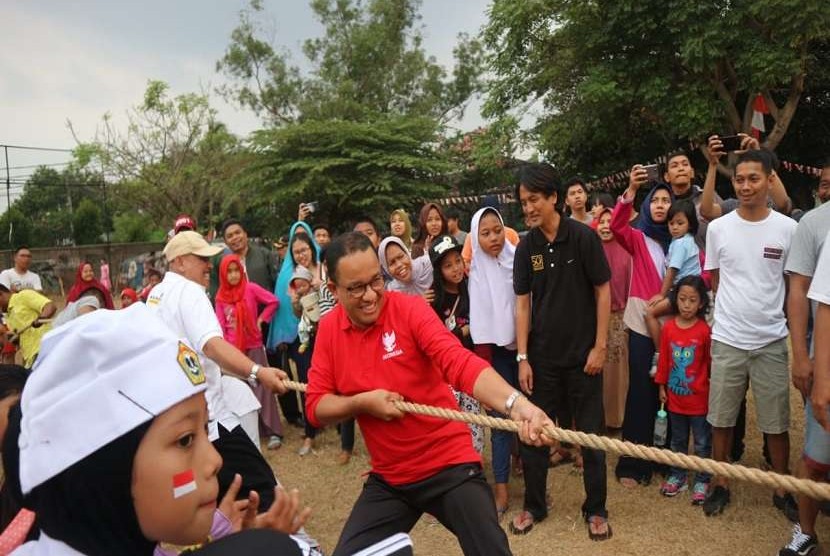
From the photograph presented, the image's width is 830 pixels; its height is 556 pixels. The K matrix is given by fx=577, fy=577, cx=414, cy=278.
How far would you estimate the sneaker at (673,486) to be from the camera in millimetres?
3889

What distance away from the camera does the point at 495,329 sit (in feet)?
13.0

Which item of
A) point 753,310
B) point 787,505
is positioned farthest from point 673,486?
point 753,310

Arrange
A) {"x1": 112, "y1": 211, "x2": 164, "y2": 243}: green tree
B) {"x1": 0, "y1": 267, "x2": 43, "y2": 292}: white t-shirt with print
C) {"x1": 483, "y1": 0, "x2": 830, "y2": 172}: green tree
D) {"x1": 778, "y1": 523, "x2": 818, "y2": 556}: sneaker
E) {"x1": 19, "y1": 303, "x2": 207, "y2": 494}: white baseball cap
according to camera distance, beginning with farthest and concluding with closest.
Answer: {"x1": 112, "y1": 211, "x2": 164, "y2": 243}: green tree
{"x1": 483, "y1": 0, "x2": 830, "y2": 172}: green tree
{"x1": 0, "y1": 267, "x2": 43, "y2": 292}: white t-shirt with print
{"x1": 778, "y1": 523, "x2": 818, "y2": 556}: sneaker
{"x1": 19, "y1": 303, "x2": 207, "y2": 494}: white baseball cap

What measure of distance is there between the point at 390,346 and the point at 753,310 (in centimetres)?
228

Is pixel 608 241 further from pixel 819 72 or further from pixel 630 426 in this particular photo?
pixel 819 72

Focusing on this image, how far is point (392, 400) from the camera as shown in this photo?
2268 millimetres

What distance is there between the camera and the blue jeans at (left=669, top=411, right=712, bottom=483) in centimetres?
392

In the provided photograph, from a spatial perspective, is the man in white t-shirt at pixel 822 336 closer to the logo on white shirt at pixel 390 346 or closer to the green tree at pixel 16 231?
the logo on white shirt at pixel 390 346

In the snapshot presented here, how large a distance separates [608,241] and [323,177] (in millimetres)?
13782

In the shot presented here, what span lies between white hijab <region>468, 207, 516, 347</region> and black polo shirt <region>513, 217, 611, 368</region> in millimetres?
397

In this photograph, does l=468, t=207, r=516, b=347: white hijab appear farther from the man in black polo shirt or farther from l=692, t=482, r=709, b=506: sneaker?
l=692, t=482, r=709, b=506: sneaker

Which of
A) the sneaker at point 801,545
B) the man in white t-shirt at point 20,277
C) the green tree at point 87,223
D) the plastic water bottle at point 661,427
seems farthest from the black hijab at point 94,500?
the green tree at point 87,223

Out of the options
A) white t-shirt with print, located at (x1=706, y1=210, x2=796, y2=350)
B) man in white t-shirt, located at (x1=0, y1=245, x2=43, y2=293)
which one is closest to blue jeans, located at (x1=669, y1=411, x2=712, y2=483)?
white t-shirt with print, located at (x1=706, y1=210, x2=796, y2=350)

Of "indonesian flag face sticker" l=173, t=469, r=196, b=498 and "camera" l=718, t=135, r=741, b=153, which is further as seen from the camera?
"camera" l=718, t=135, r=741, b=153
